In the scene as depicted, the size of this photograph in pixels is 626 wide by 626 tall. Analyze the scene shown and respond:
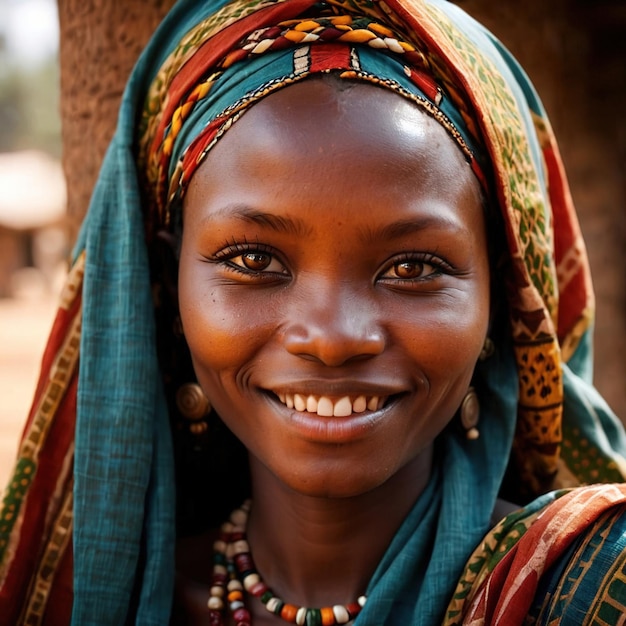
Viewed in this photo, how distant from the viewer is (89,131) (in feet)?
8.05

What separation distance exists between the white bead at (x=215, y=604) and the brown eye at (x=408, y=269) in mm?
882

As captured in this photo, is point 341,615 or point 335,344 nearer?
point 335,344

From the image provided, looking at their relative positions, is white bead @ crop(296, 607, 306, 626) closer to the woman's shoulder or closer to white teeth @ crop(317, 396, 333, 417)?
the woman's shoulder

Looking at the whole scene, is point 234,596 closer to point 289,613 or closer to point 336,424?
point 289,613

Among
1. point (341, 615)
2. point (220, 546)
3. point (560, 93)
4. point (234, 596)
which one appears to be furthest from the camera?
point (560, 93)

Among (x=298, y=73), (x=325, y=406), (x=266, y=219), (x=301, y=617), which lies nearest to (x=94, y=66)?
(x=298, y=73)

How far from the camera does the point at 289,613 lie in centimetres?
182

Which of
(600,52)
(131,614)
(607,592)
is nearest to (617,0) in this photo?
(600,52)

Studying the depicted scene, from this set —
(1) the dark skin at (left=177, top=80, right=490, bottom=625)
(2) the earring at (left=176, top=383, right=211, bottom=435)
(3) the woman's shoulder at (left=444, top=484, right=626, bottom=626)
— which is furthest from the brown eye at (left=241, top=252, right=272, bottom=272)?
(3) the woman's shoulder at (left=444, top=484, right=626, bottom=626)

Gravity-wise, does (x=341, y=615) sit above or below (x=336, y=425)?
below

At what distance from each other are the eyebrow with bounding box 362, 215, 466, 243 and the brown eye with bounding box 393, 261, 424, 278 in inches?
2.6

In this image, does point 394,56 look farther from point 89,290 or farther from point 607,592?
point 607,592

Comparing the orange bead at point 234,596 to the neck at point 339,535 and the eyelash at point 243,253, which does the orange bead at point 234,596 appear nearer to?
the neck at point 339,535

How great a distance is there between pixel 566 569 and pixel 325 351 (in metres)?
0.58
